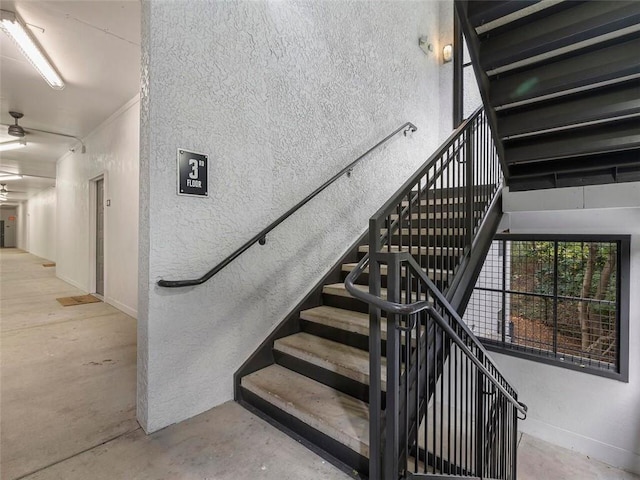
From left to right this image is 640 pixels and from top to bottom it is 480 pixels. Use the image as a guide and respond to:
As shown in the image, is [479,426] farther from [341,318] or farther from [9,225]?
[9,225]

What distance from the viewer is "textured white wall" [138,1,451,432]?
178 centimetres

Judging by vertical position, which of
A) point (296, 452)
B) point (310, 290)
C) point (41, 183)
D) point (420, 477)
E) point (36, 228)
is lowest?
point (296, 452)

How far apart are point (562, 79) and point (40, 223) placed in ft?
51.3

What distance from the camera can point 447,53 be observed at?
200 inches

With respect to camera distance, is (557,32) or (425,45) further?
(425,45)

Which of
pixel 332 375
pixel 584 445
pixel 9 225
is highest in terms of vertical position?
pixel 9 225

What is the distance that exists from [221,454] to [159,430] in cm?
45

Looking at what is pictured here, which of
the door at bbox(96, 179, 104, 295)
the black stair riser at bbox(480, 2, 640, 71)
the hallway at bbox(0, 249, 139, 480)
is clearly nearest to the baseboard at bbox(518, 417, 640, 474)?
the black stair riser at bbox(480, 2, 640, 71)

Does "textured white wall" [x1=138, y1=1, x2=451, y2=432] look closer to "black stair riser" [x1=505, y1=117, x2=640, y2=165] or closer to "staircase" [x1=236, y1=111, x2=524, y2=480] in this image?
"staircase" [x1=236, y1=111, x2=524, y2=480]

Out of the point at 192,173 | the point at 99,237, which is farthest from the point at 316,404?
the point at 99,237

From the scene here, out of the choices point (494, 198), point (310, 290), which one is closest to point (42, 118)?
point (310, 290)

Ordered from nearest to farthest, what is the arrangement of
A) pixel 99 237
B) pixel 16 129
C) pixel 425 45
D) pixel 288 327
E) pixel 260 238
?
pixel 260 238, pixel 288 327, pixel 425 45, pixel 16 129, pixel 99 237

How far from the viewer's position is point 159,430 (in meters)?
1.78

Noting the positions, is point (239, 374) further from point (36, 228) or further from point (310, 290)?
point (36, 228)
